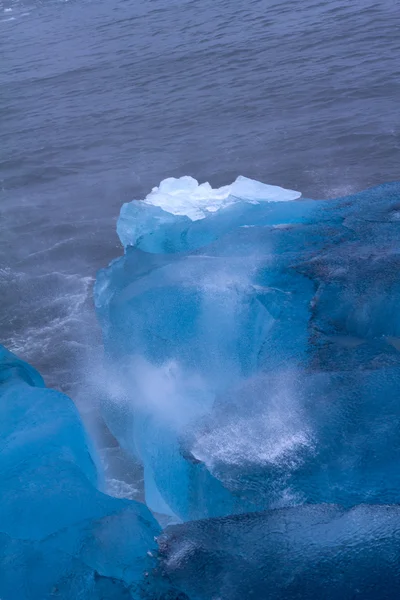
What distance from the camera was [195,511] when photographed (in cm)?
497

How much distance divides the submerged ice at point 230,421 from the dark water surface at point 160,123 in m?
1.74

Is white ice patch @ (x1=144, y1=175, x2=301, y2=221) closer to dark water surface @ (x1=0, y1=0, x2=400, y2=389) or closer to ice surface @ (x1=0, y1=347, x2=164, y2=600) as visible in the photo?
dark water surface @ (x1=0, y1=0, x2=400, y2=389)

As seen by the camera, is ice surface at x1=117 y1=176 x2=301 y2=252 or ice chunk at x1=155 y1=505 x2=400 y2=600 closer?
ice chunk at x1=155 y1=505 x2=400 y2=600

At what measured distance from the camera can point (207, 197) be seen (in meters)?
8.50

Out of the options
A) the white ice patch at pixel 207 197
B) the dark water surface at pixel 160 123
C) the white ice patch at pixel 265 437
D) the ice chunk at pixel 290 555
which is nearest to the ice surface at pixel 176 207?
the white ice patch at pixel 207 197

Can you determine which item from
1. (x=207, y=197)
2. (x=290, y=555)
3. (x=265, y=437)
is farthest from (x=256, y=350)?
(x=207, y=197)

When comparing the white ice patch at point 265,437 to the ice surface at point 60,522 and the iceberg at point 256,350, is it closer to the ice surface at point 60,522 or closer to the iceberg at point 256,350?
the iceberg at point 256,350

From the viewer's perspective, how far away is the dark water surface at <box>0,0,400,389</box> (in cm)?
958

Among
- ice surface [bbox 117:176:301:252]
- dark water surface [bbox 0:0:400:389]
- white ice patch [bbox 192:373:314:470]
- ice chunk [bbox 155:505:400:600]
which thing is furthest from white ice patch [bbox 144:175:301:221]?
ice chunk [bbox 155:505:400:600]

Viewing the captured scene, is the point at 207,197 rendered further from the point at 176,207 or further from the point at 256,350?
the point at 256,350

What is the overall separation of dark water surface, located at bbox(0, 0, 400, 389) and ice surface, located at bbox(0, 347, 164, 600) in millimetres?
2421

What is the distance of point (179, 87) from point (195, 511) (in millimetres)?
12281

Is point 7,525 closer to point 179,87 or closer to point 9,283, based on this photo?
point 9,283

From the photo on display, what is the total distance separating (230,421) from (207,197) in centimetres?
399
